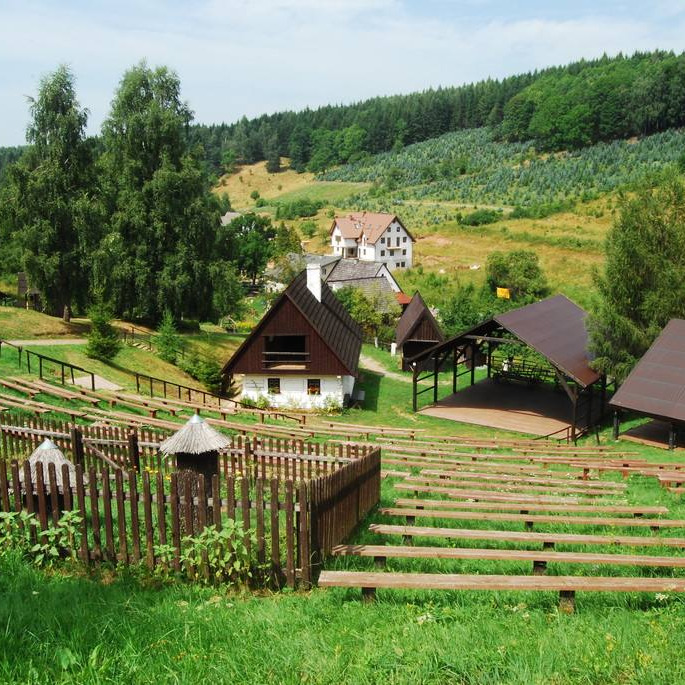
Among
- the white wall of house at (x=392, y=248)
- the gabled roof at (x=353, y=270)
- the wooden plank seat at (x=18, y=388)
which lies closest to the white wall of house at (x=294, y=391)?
the wooden plank seat at (x=18, y=388)

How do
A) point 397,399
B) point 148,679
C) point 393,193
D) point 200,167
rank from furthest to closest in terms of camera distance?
point 393,193, point 200,167, point 397,399, point 148,679

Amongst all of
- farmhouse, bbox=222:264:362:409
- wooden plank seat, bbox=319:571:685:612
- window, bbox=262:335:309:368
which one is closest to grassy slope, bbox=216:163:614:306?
farmhouse, bbox=222:264:362:409

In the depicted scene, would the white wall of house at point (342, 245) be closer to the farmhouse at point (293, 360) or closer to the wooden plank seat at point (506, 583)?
the farmhouse at point (293, 360)

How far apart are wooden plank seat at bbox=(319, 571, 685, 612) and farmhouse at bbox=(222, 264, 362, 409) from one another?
83.4ft

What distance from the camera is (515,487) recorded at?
1191 cm

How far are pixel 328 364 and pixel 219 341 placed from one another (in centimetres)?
1270

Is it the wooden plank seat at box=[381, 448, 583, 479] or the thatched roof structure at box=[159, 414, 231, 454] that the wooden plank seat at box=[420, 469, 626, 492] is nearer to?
the wooden plank seat at box=[381, 448, 583, 479]

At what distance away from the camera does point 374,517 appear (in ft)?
31.2

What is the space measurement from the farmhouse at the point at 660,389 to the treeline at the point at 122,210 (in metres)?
24.0

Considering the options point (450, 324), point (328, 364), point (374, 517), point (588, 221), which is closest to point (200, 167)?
point (328, 364)

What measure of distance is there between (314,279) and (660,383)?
60.2ft

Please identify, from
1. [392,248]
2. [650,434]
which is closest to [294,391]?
[650,434]

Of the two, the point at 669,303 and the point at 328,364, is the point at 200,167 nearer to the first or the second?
the point at 328,364

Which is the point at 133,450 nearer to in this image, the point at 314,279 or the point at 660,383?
the point at 660,383
